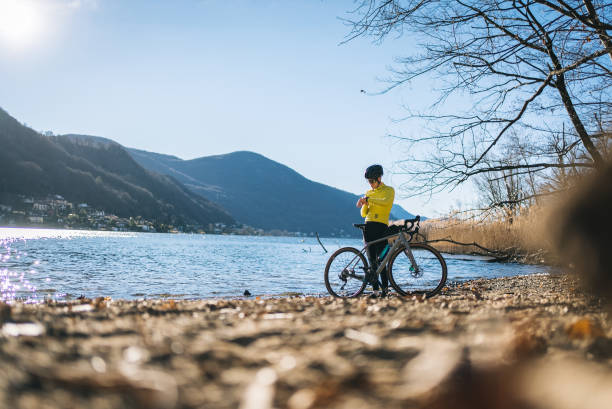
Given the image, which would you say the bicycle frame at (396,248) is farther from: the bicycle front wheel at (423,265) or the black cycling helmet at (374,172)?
the black cycling helmet at (374,172)

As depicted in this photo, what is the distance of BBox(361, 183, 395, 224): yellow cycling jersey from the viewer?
7.51 m

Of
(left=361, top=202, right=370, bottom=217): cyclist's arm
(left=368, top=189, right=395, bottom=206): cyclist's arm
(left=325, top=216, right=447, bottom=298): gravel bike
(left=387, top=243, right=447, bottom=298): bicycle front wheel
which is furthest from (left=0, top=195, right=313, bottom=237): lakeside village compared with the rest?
(left=387, top=243, right=447, bottom=298): bicycle front wheel

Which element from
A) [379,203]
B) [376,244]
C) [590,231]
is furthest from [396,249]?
[590,231]

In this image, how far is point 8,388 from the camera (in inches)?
55.3

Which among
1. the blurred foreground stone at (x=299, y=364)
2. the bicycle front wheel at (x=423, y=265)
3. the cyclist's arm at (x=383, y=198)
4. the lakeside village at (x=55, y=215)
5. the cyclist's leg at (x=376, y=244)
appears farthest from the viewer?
the lakeside village at (x=55, y=215)

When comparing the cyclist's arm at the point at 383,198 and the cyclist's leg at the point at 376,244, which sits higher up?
the cyclist's arm at the point at 383,198

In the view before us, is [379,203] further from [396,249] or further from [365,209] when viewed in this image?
[396,249]

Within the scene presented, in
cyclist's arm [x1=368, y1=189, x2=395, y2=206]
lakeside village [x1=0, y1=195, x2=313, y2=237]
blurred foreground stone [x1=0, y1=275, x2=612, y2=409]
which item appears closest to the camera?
blurred foreground stone [x1=0, y1=275, x2=612, y2=409]

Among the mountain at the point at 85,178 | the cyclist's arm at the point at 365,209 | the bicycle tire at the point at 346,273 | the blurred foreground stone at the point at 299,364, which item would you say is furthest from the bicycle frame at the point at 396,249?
the mountain at the point at 85,178

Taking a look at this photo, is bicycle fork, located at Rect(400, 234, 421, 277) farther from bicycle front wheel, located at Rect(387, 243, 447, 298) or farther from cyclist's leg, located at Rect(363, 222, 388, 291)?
cyclist's leg, located at Rect(363, 222, 388, 291)

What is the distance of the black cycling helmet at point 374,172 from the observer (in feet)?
25.0

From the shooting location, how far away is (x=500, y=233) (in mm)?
20500

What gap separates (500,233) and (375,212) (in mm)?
15608

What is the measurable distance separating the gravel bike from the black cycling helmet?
0.97m
